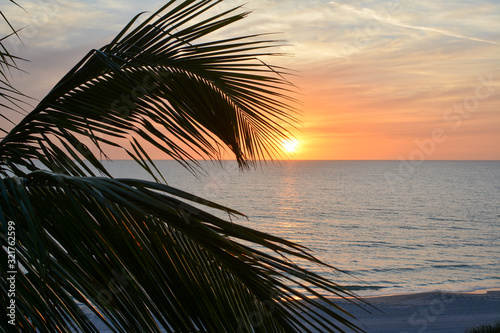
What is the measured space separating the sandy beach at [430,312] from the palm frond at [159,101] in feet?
36.2

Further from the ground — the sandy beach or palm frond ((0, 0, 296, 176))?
the sandy beach

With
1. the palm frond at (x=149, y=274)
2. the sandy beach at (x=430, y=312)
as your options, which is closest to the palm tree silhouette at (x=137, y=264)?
the palm frond at (x=149, y=274)

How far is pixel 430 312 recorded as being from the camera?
50.2 feet

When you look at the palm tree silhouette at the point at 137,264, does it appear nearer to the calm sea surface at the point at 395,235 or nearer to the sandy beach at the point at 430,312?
the calm sea surface at the point at 395,235

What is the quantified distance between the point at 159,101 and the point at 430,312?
16022mm

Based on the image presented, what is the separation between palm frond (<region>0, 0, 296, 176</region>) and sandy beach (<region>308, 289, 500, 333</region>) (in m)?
11.0

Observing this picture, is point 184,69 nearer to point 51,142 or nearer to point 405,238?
point 51,142

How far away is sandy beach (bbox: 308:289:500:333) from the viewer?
44.2 feet

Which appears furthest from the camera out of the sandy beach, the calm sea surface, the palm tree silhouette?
the calm sea surface

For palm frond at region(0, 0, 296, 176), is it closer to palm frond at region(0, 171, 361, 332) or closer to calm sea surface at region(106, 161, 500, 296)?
palm frond at region(0, 171, 361, 332)

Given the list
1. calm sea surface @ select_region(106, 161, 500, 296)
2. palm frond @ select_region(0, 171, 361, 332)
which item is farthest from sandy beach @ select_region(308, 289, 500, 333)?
palm frond @ select_region(0, 171, 361, 332)

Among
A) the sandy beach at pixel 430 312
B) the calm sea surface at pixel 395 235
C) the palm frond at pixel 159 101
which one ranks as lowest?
the palm frond at pixel 159 101

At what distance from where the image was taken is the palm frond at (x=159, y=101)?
66.6 inches

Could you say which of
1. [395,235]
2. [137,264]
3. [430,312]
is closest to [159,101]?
[137,264]
